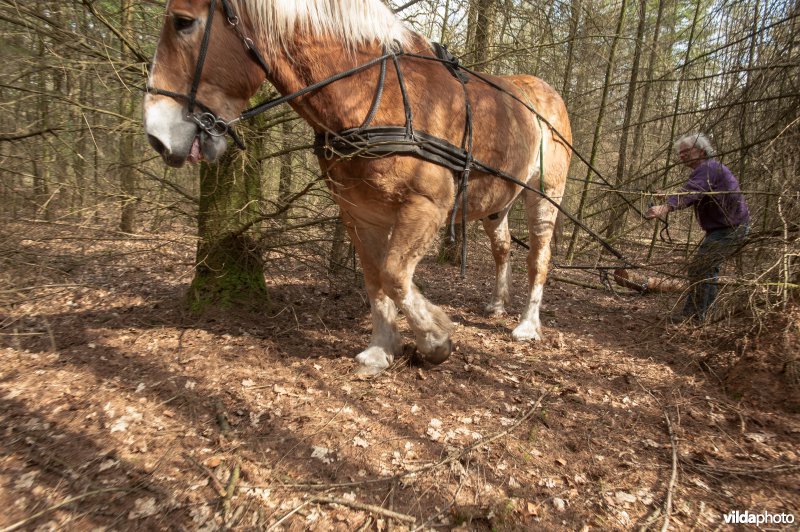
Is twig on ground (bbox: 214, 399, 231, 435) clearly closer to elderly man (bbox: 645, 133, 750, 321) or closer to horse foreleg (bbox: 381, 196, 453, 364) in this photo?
horse foreleg (bbox: 381, 196, 453, 364)

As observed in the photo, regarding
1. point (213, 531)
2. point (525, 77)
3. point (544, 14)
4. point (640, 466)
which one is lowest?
point (213, 531)

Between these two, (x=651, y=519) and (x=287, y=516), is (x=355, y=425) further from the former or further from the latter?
(x=651, y=519)

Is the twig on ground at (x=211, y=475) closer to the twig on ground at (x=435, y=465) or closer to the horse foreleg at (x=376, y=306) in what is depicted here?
the twig on ground at (x=435, y=465)

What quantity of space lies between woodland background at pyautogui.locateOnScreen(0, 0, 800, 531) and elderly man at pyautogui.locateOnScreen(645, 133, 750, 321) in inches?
6.0

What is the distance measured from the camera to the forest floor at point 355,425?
189 cm

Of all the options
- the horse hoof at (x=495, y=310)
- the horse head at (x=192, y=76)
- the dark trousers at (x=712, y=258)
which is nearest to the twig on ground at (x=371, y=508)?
the horse head at (x=192, y=76)

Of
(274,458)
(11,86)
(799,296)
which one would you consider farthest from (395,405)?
(11,86)

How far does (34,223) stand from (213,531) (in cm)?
292

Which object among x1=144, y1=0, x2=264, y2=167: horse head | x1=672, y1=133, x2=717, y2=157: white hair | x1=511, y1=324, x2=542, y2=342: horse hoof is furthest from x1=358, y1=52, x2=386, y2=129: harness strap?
x1=672, y1=133, x2=717, y2=157: white hair

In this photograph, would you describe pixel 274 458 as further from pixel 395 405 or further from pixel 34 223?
pixel 34 223

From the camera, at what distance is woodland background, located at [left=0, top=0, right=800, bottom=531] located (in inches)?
78.1

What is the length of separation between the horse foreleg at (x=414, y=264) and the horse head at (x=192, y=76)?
1.17 metres

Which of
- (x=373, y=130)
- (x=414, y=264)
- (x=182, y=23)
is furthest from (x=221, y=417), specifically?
(x=182, y=23)

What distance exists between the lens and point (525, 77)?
4.59 meters
